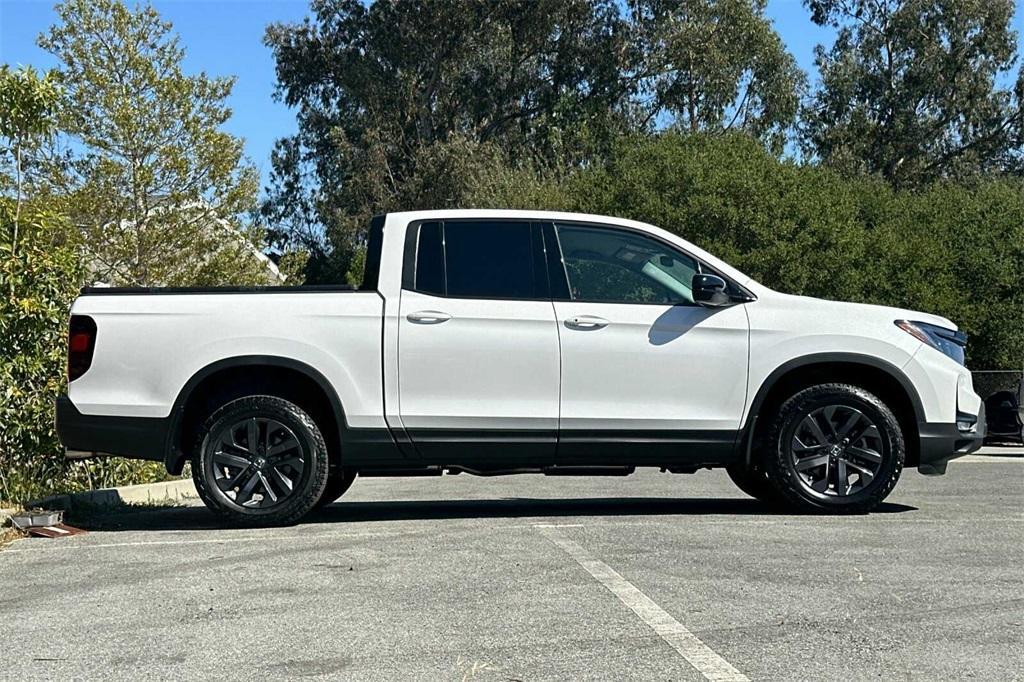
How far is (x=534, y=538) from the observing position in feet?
24.4

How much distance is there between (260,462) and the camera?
26.7ft

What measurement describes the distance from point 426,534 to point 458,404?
2.92 feet

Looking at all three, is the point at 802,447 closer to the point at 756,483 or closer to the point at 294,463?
the point at 756,483

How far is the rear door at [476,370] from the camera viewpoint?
8.14 metres

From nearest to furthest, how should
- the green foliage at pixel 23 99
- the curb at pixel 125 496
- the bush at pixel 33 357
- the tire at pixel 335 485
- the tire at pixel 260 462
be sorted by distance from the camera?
the tire at pixel 260 462
the curb at pixel 125 496
the tire at pixel 335 485
the bush at pixel 33 357
the green foliage at pixel 23 99

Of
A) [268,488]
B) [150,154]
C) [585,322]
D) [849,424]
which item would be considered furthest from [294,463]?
[150,154]

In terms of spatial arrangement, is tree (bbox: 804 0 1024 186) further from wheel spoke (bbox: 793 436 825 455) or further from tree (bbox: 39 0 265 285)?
wheel spoke (bbox: 793 436 825 455)

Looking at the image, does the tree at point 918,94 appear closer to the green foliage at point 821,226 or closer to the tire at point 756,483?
the green foliage at point 821,226

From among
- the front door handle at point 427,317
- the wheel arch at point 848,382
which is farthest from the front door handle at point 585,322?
the wheel arch at point 848,382

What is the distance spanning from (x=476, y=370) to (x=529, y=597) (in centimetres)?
249

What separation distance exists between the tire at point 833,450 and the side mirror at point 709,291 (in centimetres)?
78

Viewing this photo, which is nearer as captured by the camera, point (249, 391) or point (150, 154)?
point (249, 391)

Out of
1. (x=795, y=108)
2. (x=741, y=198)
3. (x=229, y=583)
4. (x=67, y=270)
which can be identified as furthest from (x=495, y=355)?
(x=795, y=108)

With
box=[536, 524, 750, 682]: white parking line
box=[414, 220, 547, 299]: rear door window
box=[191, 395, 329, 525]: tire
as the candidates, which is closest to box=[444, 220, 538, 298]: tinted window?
box=[414, 220, 547, 299]: rear door window
